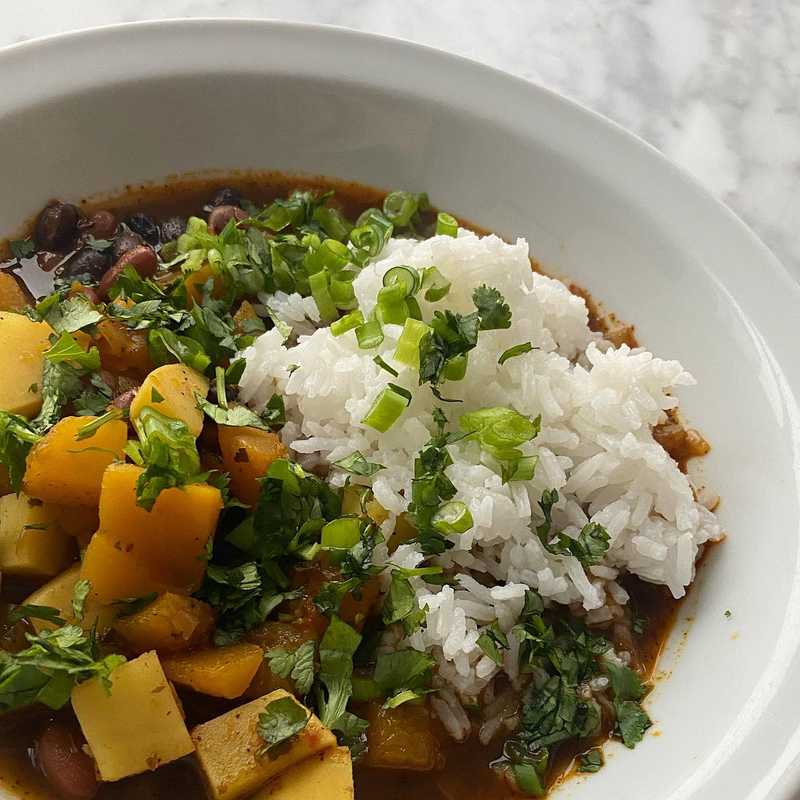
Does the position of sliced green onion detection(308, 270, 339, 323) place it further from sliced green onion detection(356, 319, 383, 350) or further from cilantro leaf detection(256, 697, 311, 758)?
cilantro leaf detection(256, 697, 311, 758)

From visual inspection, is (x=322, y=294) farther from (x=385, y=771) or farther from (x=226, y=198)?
(x=385, y=771)

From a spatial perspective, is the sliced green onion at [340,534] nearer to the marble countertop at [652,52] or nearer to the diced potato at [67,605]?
the diced potato at [67,605]

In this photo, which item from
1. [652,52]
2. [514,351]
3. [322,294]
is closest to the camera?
[514,351]

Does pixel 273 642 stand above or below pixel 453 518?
below

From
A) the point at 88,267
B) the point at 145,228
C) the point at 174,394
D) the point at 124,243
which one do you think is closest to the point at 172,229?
the point at 145,228

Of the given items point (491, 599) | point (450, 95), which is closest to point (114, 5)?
point (450, 95)

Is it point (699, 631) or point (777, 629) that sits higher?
point (777, 629)

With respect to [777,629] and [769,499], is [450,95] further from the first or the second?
[777,629]
